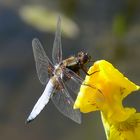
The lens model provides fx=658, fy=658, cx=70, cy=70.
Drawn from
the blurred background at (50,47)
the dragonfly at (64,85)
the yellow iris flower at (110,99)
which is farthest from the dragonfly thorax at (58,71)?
the blurred background at (50,47)

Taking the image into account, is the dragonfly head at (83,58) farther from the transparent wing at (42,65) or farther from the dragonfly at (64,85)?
the transparent wing at (42,65)

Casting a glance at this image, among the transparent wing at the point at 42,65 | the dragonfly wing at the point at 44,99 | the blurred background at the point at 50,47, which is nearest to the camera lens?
the dragonfly wing at the point at 44,99

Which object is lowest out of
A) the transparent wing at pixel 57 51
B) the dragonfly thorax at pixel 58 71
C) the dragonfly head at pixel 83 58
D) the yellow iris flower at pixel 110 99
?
the yellow iris flower at pixel 110 99

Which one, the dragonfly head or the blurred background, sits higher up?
A: the blurred background

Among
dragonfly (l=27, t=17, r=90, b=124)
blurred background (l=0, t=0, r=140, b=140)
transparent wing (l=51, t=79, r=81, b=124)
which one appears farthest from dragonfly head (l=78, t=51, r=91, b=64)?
blurred background (l=0, t=0, r=140, b=140)

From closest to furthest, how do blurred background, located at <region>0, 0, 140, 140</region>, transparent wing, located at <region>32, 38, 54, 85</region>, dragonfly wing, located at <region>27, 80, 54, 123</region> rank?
dragonfly wing, located at <region>27, 80, 54, 123</region>
transparent wing, located at <region>32, 38, 54, 85</region>
blurred background, located at <region>0, 0, 140, 140</region>

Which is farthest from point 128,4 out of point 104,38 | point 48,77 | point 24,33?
point 48,77

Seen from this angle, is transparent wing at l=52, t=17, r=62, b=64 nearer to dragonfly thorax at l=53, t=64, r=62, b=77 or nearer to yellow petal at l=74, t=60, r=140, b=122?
dragonfly thorax at l=53, t=64, r=62, b=77
